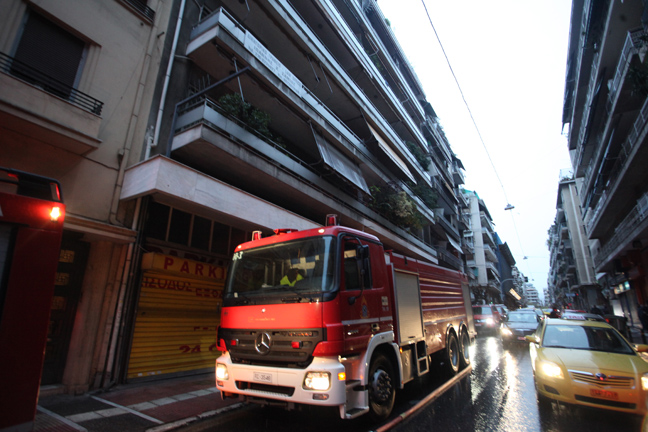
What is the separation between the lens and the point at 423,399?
19.1ft

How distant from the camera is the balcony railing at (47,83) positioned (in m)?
5.95

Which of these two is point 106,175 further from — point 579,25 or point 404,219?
point 579,25

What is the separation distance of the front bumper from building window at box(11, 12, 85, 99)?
688 centimetres

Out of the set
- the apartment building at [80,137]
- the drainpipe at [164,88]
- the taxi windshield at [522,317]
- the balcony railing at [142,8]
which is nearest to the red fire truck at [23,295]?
the apartment building at [80,137]

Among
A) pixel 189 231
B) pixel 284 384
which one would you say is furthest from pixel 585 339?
pixel 189 231

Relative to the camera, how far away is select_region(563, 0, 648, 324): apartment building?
13.0 meters

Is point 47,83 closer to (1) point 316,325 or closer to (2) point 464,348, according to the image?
(1) point 316,325

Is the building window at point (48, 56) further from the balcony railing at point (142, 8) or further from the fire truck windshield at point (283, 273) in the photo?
the fire truck windshield at point (283, 273)

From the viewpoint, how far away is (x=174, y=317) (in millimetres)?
8234

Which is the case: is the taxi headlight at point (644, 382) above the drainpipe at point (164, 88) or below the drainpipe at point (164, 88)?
below

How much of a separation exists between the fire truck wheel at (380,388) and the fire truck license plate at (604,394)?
9.98ft

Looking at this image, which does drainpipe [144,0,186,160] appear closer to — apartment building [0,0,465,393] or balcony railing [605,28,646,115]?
apartment building [0,0,465,393]

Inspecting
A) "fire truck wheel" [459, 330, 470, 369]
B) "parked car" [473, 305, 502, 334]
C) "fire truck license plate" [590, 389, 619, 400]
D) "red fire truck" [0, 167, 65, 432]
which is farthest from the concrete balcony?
"parked car" [473, 305, 502, 334]

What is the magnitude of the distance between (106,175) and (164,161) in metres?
1.50
